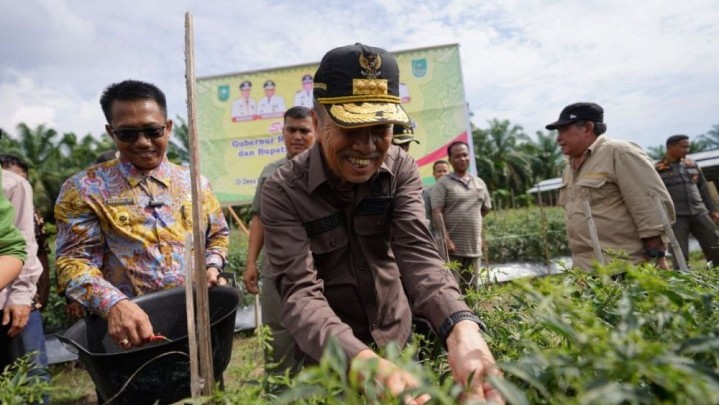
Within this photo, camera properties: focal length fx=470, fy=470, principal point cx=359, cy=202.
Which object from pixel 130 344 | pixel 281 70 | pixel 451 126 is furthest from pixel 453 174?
pixel 130 344

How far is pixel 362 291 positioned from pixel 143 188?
1.17 meters

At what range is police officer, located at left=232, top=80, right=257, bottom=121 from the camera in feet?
24.3

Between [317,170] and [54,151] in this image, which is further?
[54,151]

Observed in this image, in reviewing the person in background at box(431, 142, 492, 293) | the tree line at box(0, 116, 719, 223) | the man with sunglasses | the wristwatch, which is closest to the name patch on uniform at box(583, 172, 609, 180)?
the wristwatch

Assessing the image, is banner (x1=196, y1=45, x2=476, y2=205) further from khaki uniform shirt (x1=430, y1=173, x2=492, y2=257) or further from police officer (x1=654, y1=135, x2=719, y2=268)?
police officer (x1=654, y1=135, x2=719, y2=268)

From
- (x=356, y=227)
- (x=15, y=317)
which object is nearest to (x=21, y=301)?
(x=15, y=317)

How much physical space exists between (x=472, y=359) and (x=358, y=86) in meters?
0.88

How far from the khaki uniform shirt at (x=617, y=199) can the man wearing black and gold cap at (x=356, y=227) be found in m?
2.00

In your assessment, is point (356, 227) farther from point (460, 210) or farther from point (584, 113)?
point (460, 210)

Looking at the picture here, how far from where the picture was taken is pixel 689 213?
5578 millimetres

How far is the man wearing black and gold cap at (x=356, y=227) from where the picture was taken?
4.69 feet

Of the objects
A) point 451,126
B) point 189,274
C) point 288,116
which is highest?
point 451,126

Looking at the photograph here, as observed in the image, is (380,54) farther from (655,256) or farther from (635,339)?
(655,256)

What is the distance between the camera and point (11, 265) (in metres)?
1.68
